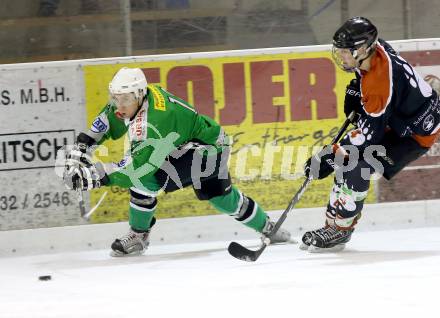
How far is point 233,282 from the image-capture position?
3.56 m

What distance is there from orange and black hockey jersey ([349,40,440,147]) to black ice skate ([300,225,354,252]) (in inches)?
18.8

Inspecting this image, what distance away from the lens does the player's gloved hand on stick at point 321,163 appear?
4105mm

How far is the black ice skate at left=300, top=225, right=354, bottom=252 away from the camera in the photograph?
420cm

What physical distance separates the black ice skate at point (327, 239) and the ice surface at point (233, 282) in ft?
0.19

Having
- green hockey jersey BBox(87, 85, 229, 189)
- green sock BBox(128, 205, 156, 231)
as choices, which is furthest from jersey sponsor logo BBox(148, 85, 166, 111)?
green sock BBox(128, 205, 156, 231)

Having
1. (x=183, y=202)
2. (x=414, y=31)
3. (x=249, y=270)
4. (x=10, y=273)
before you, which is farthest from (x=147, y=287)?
(x=414, y=31)

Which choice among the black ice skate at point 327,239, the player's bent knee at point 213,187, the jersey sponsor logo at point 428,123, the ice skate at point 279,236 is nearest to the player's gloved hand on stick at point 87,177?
the player's bent knee at point 213,187

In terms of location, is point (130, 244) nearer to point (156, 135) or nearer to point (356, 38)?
point (156, 135)

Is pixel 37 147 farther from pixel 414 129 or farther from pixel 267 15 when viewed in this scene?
pixel 414 129

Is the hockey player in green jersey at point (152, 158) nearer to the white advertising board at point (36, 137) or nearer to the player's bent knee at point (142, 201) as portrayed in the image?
the player's bent knee at point (142, 201)

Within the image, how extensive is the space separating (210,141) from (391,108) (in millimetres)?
844

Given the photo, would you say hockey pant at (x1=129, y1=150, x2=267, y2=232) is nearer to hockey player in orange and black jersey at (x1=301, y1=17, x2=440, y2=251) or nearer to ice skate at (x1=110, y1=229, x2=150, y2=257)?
ice skate at (x1=110, y1=229, x2=150, y2=257)

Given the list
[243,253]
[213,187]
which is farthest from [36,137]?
[243,253]

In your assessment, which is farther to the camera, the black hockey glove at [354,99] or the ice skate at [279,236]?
the ice skate at [279,236]
